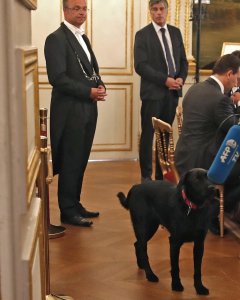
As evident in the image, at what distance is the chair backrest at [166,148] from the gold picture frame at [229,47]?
2.85 meters

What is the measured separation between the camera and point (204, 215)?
2752 millimetres

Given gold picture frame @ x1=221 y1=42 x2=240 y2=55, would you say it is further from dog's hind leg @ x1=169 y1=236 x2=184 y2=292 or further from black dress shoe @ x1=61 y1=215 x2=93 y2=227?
dog's hind leg @ x1=169 y1=236 x2=184 y2=292

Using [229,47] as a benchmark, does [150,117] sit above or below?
below

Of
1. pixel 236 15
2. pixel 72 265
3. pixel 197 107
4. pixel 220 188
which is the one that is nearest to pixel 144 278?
pixel 72 265

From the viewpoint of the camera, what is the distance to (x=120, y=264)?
10.8 feet

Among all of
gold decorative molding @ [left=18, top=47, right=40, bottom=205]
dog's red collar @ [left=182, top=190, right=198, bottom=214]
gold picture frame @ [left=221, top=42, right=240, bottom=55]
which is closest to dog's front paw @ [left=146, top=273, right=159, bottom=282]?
dog's red collar @ [left=182, top=190, right=198, bottom=214]

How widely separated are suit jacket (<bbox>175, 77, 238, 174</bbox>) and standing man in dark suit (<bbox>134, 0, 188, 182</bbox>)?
1.43 meters

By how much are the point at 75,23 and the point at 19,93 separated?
2996mm

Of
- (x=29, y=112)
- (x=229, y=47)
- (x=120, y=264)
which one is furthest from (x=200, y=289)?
(x=229, y=47)

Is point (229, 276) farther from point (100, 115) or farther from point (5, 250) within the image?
point (100, 115)

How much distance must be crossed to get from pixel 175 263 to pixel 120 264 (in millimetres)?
532

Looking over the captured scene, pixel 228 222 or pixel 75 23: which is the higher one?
pixel 75 23

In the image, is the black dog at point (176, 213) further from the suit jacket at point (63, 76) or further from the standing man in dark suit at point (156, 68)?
the standing man in dark suit at point (156, 68)

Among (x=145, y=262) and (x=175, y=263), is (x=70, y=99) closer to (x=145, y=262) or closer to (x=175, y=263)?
(x=145, y=262)
